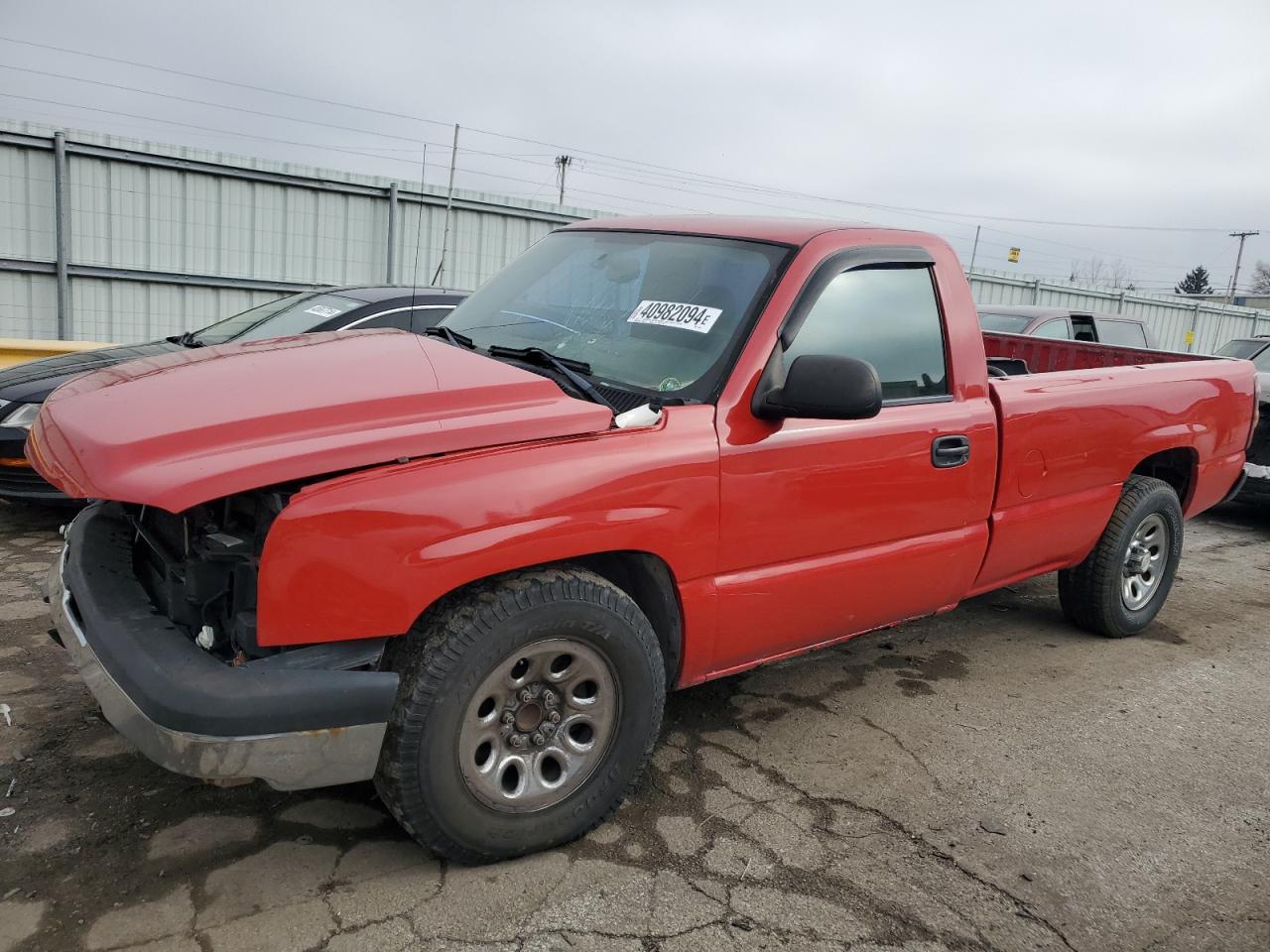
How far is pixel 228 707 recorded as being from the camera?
89.2 inches

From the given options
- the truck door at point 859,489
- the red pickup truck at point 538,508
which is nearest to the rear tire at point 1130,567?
the red pickup truck at point 538,508

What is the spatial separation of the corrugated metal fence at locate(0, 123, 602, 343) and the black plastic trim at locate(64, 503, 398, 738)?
925 centimetres

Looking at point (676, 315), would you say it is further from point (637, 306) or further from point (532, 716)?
point (532, 716)

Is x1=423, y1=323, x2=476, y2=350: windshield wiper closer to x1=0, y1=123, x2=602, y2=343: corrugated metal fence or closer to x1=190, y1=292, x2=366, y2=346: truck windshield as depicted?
x1=190, y1=292, x2=366, y2=346: truck windshield

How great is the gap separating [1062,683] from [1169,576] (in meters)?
1.22

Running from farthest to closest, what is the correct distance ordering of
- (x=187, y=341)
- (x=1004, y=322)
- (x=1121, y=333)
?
(x=1121, y=333) < (x=1004, y=322) < (x=187, y=341)

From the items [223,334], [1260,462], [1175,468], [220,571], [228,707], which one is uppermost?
[223,334]

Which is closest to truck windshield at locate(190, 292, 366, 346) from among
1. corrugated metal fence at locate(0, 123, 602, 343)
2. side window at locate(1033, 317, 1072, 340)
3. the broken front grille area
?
the broken front grille area

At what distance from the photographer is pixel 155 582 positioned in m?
2.87

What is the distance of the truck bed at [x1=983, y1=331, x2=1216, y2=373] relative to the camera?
242 inches

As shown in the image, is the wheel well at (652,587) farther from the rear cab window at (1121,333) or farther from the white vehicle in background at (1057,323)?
the rear cab window at (1121,333)

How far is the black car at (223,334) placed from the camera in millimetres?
5305

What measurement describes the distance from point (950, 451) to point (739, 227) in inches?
43.5

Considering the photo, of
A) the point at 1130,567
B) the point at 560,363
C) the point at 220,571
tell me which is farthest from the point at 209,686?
the point at 1130,567
